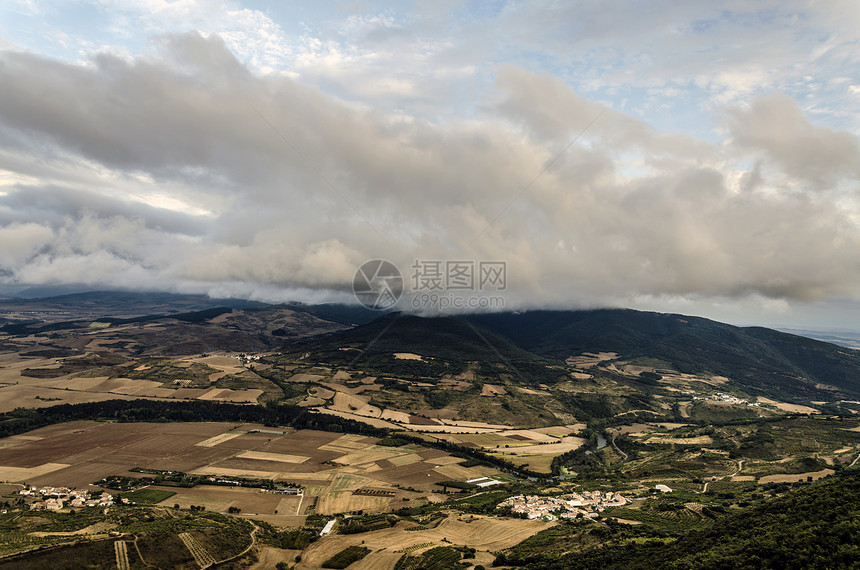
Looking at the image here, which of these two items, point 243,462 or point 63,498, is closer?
point 63,498

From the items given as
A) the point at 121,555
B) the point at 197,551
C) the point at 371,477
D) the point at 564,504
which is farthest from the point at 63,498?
the point at 564,504

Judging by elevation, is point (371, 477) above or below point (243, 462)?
above

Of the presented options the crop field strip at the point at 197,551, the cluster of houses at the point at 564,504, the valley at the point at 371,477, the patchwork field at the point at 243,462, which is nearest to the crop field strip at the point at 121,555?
the valley at the point at 371,477

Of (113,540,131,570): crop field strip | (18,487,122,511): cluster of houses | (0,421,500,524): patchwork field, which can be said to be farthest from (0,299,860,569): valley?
(18,487,122,511): cluster of houses

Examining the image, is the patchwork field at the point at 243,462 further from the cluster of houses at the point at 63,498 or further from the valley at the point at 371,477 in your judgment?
the cluster of houses at the point at 63,498

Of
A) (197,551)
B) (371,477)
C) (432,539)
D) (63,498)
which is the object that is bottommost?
(371,477)

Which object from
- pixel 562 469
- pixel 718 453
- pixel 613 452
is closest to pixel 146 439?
pixel 562 469

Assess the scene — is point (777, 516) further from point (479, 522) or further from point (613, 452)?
point (613, 452)

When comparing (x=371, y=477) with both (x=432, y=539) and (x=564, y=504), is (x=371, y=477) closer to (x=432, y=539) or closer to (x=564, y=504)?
(x=432, y=539)
